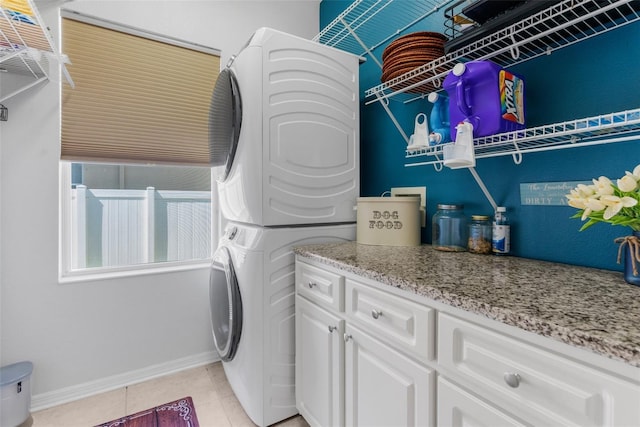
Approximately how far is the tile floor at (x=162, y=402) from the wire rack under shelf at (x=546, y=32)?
186cm

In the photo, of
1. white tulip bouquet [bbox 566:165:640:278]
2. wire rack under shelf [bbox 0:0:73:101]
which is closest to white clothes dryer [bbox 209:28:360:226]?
wire rack under shelf [bbox 0:0:73:101]

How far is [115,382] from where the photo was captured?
189cm

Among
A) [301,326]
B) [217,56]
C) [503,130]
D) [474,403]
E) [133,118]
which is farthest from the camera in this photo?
[217,56]

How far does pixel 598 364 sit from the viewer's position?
54 centimetres

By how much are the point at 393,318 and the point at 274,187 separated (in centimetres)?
85

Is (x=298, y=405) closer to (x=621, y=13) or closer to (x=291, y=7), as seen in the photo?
(x=621, y=13)

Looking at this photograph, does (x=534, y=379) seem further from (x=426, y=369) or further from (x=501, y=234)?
(x=501, y=234)

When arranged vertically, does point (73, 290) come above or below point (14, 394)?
above

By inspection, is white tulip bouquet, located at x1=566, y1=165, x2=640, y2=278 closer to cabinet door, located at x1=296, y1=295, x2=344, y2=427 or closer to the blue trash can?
cabinet door, located at x1=296, y1=295, x2=344, y2=427

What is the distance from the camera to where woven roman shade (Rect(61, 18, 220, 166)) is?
176 cm

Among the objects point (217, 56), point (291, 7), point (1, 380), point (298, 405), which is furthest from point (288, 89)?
point (1, 380)

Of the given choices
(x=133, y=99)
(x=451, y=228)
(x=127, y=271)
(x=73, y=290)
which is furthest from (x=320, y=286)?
(x=133, y=99)

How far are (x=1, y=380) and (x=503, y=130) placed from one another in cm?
250

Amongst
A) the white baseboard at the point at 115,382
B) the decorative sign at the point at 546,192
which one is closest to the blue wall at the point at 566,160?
the decorative sign at the point at 546,192
